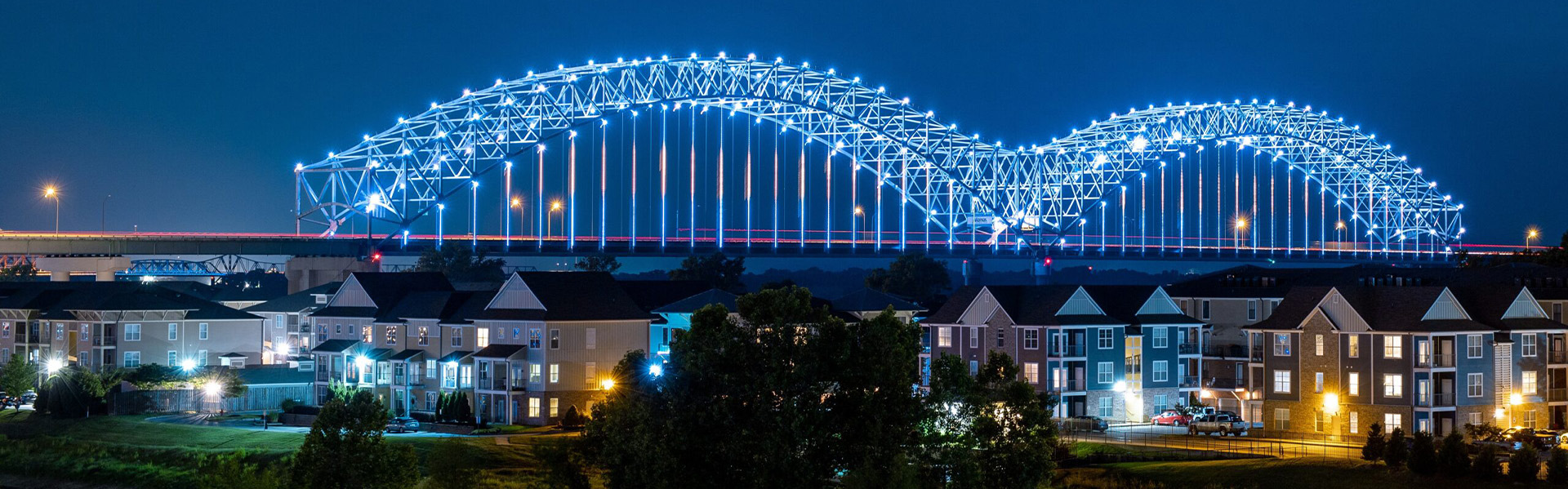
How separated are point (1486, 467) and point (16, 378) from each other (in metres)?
63.4

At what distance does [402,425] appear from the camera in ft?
210

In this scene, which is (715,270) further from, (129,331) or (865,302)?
(129,331)

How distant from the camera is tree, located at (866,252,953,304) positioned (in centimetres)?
13088

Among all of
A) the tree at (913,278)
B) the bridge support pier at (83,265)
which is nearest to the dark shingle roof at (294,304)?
the tree at (913,278)

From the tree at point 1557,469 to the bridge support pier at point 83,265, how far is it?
118 metres

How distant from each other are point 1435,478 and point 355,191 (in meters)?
110

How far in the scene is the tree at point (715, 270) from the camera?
420 feet

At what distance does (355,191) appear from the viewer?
14350cm

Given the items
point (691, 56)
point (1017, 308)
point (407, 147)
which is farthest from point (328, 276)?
point (1017, 308)

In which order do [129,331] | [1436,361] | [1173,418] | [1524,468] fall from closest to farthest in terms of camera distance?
[1524,468] → [1436,361] → [1173,418] → [129,331]

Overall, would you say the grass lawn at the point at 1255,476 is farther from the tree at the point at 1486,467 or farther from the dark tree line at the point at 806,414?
the dark tree line at the point at 806,414

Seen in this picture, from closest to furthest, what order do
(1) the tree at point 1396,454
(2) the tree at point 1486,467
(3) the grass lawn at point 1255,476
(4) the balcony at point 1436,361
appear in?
(2) the tree at point 1486,467
(3) the grass lawn at point 1255,476
(1) the tree at point 1396,454
(4) the balcony at point 1436,361

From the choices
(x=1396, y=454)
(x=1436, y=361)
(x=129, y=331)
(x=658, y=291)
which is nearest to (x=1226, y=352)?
(x=1436, y=361)

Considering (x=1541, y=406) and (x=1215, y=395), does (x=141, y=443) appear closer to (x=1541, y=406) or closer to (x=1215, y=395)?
(x=1215, y=395)
